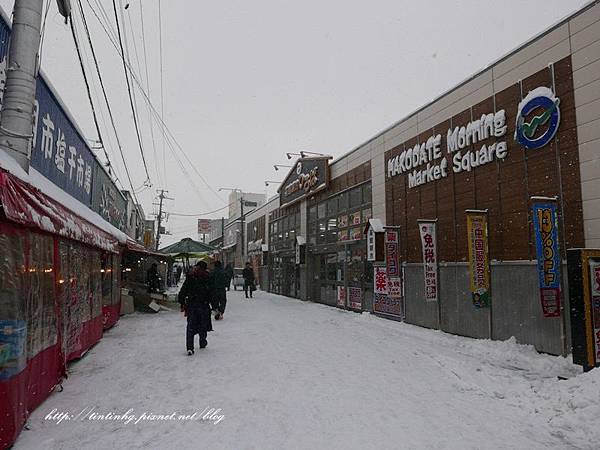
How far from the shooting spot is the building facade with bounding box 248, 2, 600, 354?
7703 millimetres

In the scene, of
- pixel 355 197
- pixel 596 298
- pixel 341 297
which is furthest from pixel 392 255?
pixel 596 298

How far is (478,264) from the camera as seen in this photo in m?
9.45

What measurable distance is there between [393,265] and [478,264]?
3855 millimetres

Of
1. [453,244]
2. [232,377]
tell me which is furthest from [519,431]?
[453,244]

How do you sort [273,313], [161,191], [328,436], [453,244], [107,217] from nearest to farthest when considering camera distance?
A: [328,436]
[453,244]
[273,313]
[107,217]
[161,191]

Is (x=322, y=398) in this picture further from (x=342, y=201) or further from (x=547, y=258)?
(x=342, y=201)

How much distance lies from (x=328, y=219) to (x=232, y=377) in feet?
43.3

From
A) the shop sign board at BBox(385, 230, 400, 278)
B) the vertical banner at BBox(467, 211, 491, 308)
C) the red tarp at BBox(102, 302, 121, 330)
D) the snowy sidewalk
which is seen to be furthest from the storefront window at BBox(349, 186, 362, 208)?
the red tarp at BBox(102, 302, 121, 330)

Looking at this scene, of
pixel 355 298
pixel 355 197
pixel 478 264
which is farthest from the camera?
pixel 355 197

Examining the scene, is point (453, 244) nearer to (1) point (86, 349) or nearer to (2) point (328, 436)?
(2) point (328, 436)

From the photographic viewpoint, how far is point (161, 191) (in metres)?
55.8

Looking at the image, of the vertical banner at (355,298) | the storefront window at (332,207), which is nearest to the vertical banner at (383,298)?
the vertical banner at (355,298)

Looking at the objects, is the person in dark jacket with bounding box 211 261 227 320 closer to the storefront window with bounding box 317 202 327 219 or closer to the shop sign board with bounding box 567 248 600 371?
the storefront window with bounding box 317 202 327 219

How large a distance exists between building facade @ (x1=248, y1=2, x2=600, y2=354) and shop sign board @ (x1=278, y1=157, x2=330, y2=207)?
3.64 meters
